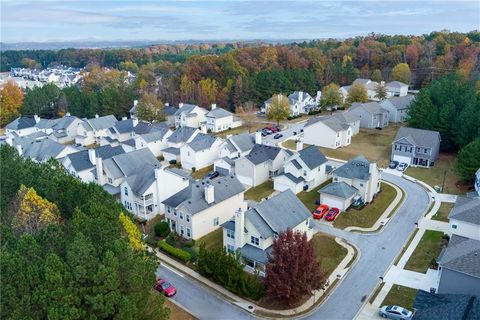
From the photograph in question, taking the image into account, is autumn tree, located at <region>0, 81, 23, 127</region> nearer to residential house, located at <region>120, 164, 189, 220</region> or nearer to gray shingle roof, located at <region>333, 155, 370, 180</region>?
residential house, located at <region>120, 164, 189, 220</region>

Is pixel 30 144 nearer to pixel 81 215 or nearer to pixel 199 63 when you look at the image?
pixel 81 215

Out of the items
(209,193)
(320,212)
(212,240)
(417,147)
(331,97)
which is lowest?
(212,240)

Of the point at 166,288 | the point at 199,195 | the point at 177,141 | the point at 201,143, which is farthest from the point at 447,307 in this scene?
the point at 177,141

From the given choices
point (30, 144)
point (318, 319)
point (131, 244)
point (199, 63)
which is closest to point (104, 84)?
point (199, 63)

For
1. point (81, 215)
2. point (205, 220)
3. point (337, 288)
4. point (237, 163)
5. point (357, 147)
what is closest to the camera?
point (81, 215)

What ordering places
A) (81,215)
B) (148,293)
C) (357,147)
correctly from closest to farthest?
(148,293) → (81,215) → (357,147)

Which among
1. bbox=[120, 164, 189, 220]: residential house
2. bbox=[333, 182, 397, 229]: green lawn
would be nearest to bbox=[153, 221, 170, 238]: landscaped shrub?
bbox=[120, 164, 189, 220]: residential house

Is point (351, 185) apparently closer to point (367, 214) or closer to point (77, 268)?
point (367, 214)

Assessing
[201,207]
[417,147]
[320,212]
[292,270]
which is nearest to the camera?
[292,270]
